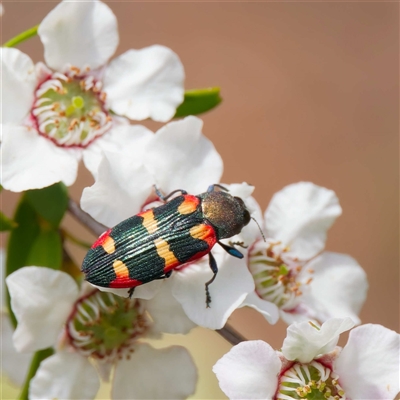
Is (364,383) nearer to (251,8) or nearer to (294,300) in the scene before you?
(294,300)

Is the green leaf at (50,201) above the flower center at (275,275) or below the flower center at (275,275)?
above

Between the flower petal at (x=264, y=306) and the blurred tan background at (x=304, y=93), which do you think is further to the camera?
the blurred tan background at (x=304, y=93)

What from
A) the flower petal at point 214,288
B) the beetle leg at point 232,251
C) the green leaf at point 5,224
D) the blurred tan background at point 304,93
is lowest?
the blurred tan background at point 304,93

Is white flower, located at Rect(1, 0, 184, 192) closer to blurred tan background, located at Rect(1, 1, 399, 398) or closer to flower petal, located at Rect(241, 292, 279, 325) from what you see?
flower petal, located at Rect(241, 292, 279, 325)

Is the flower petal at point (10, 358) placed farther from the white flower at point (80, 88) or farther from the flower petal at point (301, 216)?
the flower petal at point (301, 216)

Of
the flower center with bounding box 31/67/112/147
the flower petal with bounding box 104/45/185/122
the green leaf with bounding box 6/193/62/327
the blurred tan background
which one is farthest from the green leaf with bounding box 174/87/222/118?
the blurred tan background

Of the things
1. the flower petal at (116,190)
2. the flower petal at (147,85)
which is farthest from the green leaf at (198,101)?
the flower petal at (116,190)
